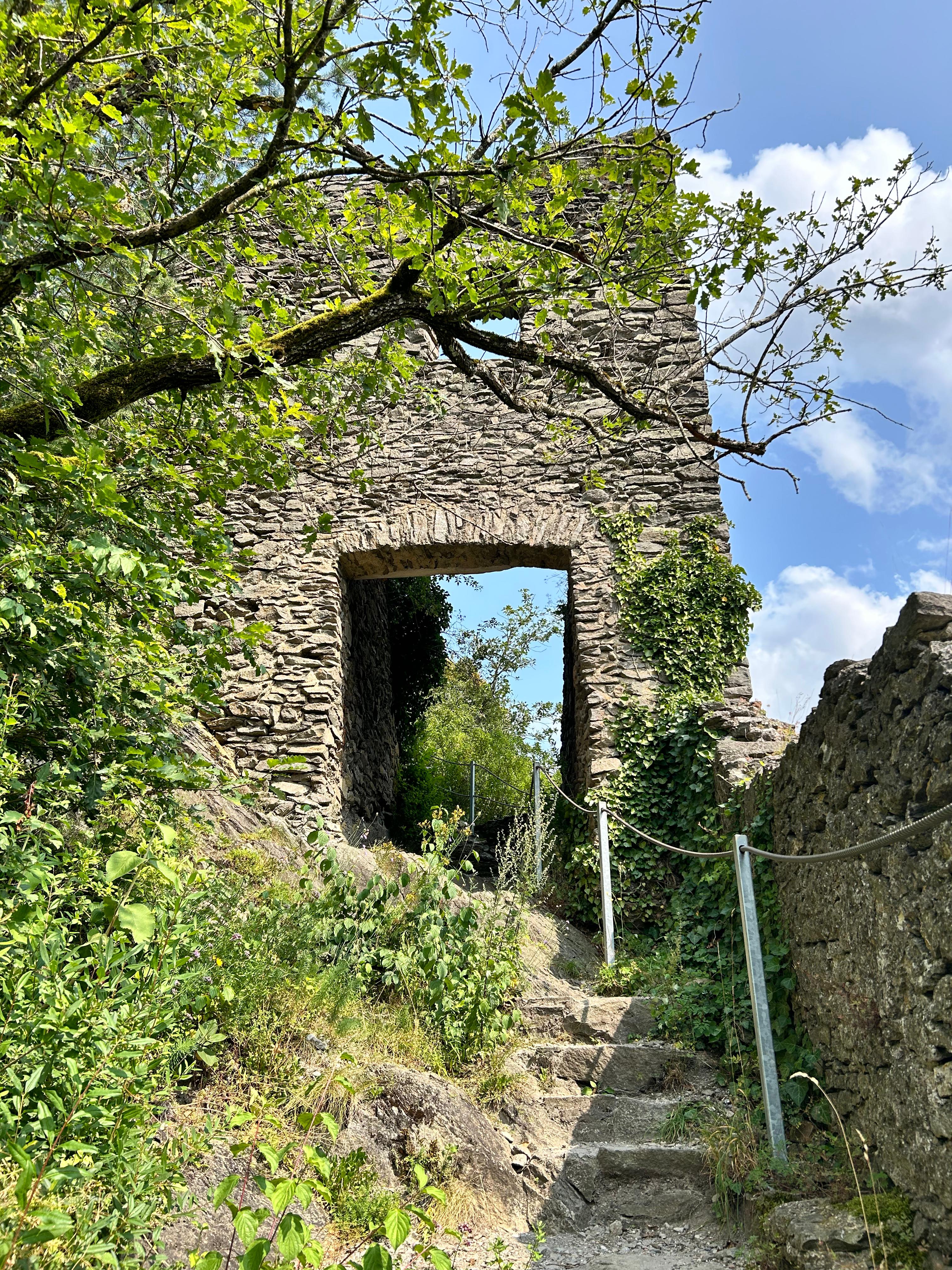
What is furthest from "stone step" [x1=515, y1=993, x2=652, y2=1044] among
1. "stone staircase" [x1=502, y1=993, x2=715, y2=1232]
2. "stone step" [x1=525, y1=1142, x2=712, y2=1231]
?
"stone step" [x1=525, y1=1142, x2=712, y2=1231]

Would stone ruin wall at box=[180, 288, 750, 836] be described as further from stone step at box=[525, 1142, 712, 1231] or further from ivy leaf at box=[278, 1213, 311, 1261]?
ivy leaf at box=[278, 1213, 311, 1261]

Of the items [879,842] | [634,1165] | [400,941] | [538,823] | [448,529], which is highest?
[448,529]

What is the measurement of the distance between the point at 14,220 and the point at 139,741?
2.04 meters

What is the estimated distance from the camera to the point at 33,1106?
2.01 m

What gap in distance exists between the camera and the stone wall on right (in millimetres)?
2404

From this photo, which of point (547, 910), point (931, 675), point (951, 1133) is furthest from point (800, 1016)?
point (547, 910)

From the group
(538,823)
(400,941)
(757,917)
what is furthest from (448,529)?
(757,917)

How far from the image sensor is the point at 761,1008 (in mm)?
3285

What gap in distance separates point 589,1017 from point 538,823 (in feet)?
6.96

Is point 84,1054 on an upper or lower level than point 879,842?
lower

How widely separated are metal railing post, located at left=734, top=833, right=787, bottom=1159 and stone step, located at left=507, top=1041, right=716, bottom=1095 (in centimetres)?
51

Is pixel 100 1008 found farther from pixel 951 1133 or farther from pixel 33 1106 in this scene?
pixel 951 1133

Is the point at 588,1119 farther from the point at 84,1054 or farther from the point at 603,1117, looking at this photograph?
the point at 84,1054

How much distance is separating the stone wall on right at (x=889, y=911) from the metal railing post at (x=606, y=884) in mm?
2058
